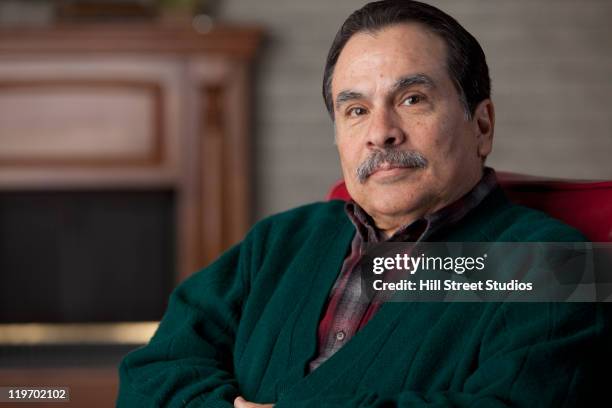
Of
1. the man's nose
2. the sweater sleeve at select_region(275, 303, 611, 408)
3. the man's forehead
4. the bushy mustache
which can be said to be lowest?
the sweater sleeve at select_region(275, 303, 611, 408)

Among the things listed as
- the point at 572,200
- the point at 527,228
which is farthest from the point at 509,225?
the point at 572,200

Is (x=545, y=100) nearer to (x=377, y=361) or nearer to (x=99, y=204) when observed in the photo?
(x=99, y=204)

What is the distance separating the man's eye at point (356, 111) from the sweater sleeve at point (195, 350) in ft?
1.03

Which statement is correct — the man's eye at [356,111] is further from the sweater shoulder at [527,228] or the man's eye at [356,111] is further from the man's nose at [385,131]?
the sweater shoulder at [527,228]

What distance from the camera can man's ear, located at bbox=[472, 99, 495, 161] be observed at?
1.20 metres

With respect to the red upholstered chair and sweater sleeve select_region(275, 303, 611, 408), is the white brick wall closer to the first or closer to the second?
the red upholstered chair

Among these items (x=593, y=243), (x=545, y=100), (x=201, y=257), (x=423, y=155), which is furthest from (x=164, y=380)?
(x=545, y=100)

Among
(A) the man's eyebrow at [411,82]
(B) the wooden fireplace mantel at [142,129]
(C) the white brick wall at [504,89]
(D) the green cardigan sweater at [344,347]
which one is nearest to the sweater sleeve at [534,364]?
(D) the green cardigan sweater at [344,347]

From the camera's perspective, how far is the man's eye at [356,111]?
46.5 inches

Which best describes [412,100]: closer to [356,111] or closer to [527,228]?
[356,111]

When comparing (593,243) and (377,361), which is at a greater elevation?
(593,243)

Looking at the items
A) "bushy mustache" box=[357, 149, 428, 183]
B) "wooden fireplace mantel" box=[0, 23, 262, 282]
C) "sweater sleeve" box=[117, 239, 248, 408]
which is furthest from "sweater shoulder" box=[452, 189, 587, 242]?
"wooden fireplace mantel" box=[0, 23, 262, 282]

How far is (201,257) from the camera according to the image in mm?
3123

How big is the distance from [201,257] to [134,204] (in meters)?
0.41
